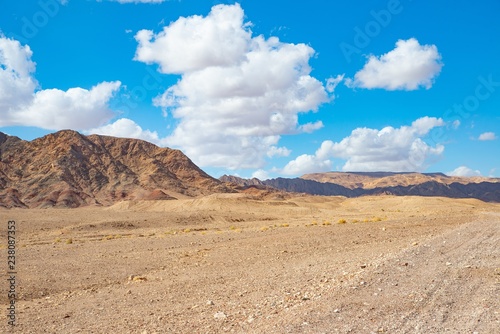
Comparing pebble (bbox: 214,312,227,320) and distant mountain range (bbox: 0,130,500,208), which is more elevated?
distant mountain range (bbox: 0,130,500,208)

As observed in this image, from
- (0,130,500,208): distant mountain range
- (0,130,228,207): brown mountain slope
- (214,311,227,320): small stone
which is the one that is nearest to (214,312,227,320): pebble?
(214,311,227,320): small stone

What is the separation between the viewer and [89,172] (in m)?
130

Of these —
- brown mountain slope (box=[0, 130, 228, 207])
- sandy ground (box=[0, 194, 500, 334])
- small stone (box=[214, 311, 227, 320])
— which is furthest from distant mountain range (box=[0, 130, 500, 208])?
small stone (box=[214, 311, 227, 320])

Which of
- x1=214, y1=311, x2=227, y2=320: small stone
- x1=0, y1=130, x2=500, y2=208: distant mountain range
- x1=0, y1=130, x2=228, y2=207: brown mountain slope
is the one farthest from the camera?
x1=0, y1=130, x2=228, y2=207: brown mountain slope

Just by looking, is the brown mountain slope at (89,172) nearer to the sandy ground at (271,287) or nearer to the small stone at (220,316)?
the sandy ground at (271,287)

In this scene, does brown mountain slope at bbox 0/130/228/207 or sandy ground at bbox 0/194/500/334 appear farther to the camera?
brown mountain slope at bbox 0/130/228/207

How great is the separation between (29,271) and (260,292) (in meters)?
10.6

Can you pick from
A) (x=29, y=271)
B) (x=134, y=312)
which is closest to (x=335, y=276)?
(x=134, y=312)

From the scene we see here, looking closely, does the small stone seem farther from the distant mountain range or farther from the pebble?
the distant mountain range

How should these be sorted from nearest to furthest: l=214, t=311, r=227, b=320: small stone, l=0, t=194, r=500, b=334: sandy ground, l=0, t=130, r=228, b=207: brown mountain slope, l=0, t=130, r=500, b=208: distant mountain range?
l=0, t=194, r=500, b=334: sandy ground → l=214, t=311, r=227, b=320: small stone → l=0, t=130, r=500, b=208: distant mountain range → l=0, t=130, r=228, b=207: brown mountain slope

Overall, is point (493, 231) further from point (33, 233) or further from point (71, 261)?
point (33, 233)

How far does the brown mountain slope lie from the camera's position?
112m

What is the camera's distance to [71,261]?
66.6 ft

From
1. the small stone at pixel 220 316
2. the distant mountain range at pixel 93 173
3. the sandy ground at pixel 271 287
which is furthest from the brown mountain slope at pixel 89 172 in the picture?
the small stone at pixel 220 316
